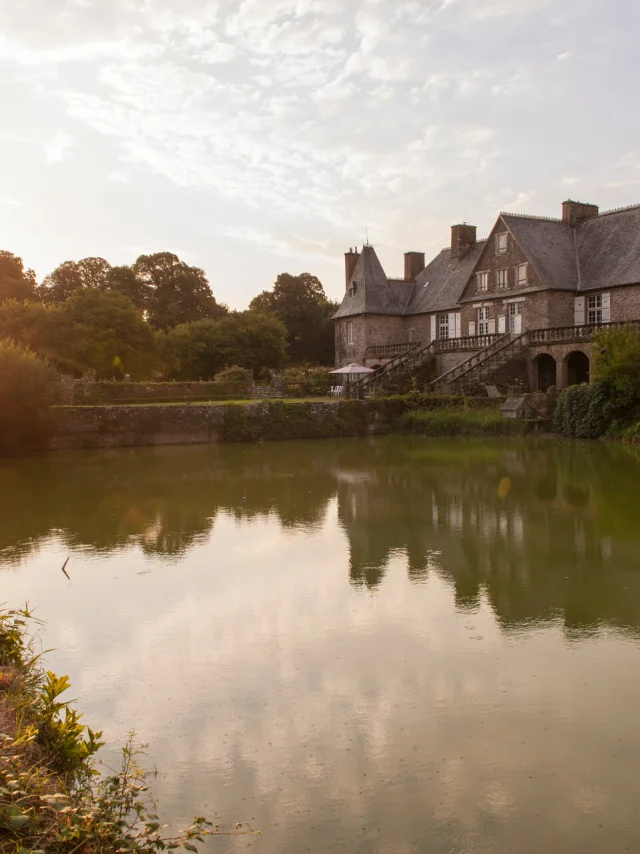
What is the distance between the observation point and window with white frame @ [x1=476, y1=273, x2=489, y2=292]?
130ft

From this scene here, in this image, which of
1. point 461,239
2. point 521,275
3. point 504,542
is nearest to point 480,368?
point 521,275

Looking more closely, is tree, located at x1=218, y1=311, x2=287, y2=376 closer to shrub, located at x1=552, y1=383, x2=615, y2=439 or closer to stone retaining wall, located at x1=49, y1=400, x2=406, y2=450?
stone retaining wall, located at x1=49, y1=400, x2=406, y2=450

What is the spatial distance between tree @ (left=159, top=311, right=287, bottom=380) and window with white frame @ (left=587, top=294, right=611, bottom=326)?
20.8 meters

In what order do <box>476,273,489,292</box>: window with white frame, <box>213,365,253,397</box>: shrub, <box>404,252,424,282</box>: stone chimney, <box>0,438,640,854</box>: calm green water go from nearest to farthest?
<box>0,438,640,854</box>: calm green water → <box>213,365,253,397</box>: shrub → <box>476,273,489,292</box>: window with white frame → <box>404,252,424,282</box>: stone chimney

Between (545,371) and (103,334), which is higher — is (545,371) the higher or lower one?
the lower one

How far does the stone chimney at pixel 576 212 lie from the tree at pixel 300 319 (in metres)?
31.0

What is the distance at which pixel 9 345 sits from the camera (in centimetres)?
2745

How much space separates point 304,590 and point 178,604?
1.63 meters

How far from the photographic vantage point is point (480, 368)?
111ft

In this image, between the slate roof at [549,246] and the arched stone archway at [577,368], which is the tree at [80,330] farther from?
the arched stone archway at [577,368]

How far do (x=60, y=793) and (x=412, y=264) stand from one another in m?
47.5

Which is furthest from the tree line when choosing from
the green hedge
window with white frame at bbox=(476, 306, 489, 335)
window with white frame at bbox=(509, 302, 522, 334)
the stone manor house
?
window with white frame at bbox=(509, 302, 522, 334)

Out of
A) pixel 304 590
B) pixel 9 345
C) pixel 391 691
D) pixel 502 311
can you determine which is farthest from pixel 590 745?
pixel 502 311

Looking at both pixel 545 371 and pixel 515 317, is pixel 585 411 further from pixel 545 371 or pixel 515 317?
pixel 515 317
